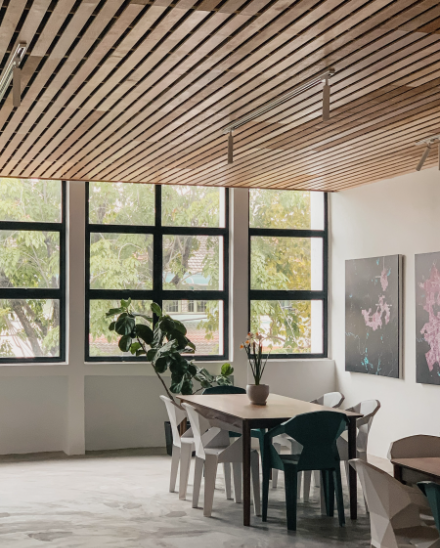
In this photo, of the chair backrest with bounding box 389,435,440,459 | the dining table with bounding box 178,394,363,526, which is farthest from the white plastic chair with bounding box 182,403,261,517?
the chair backrest with bounding box 389,435,440,459

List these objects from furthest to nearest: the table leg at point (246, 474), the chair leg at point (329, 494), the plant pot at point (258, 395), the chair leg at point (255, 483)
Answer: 1. the plant pot at point (258, 395)
2. the chair leg at point (255, 483)
3. the chair leg at point (329, 494)
4. the table leg at point (246, 474)

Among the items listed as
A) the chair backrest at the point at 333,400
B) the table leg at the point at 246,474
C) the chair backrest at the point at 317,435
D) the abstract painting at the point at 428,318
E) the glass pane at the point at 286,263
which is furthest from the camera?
the glass pane at the point at 286,263

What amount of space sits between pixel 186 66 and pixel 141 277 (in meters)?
4.89

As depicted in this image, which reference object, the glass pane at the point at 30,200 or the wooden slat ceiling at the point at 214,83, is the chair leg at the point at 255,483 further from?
the glass pane at the point at 30,200

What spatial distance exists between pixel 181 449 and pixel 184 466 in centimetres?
16

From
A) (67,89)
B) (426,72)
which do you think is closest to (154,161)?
(67,89)

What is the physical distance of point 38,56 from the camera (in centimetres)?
441

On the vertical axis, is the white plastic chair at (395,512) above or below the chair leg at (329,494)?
above

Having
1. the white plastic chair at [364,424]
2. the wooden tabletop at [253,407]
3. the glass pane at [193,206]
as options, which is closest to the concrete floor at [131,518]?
the white plastic chair at [364,424]

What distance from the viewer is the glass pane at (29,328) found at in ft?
28.8

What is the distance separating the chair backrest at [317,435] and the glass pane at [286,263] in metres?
4.10

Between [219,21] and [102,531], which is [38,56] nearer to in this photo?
[219,21]

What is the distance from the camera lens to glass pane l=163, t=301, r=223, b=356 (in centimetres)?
934

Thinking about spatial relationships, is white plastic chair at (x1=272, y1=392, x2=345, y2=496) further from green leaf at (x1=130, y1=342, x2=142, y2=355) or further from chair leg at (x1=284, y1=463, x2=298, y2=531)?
green leaf at (x1=130, y1=342, x2=142, y2=355)
